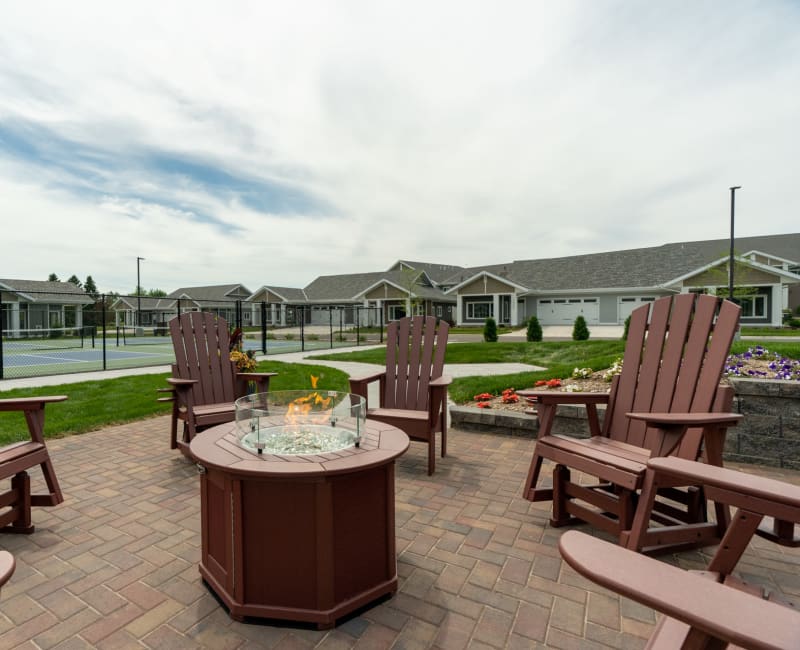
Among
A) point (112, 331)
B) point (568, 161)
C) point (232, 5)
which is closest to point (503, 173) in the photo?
point (568, 161)

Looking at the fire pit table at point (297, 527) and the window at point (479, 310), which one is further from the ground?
the window at point (479, 310)

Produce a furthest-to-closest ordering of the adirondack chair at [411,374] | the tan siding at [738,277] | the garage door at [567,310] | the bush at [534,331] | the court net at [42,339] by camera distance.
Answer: the garage door at [567,310], the tan siding at [738,277], the bush at [534,331], the court net at [42,339], the adirondack chair at [411,374]

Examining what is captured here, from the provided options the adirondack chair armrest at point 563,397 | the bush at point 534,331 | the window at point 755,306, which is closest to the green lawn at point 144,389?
the adirondack chair armrest at point 563,397

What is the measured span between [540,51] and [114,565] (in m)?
6.70

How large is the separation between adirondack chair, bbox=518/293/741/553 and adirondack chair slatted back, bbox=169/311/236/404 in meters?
2.99

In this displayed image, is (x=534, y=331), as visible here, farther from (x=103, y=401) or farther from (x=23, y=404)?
(x=23, y=404)

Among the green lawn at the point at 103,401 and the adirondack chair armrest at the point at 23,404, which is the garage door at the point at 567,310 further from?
the adirondack chair armrest at the point at 23,404

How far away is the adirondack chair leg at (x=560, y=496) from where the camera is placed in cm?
265

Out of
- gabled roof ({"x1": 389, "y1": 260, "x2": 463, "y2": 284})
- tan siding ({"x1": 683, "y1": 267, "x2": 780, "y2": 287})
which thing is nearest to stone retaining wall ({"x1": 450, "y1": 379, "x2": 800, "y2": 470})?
tan siding ({"x1": 683, "y1": 267, "x2": 780, "y2": 287})

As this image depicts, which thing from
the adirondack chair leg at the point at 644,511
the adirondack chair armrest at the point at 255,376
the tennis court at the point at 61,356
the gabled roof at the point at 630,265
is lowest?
the tennis court at the point at 61,356

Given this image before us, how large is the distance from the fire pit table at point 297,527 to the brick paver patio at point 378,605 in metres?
0.10

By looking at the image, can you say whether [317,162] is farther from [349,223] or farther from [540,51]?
[349,223]

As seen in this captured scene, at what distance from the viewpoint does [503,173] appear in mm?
9969

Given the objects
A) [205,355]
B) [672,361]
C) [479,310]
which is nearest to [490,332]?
[479,310]
